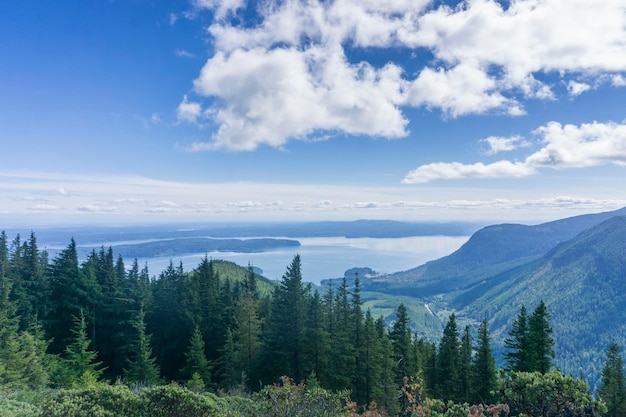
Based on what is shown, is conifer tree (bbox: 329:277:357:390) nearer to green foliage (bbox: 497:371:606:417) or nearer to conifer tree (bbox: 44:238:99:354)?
green foliage (bbox: 497:371:606:417)

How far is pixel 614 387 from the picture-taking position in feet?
122

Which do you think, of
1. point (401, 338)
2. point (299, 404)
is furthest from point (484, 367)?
point (299, 404)

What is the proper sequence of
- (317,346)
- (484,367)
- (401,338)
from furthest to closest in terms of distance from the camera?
(401,338), (484,367), (317,346)

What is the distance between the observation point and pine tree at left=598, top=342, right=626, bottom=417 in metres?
36.1

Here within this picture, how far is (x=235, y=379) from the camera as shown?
93.2ft

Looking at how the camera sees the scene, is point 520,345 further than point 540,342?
Yes

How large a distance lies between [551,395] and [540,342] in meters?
23.4

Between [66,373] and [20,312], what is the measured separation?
14.0m

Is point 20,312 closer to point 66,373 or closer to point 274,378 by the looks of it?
point 66,373

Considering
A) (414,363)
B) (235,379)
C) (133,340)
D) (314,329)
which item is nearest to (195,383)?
(235,379)

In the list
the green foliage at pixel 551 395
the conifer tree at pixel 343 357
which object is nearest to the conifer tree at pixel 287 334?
the conifer tree at pixel 343 357

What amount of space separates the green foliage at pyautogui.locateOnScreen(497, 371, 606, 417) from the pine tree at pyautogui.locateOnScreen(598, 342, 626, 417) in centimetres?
3867

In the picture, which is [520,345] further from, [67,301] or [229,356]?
[67,301]

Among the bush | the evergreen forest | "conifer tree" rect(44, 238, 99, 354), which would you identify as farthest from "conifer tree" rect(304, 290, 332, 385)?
"conifer tree" rect(44, 238, 99, 354)
